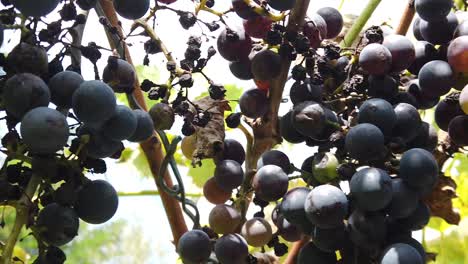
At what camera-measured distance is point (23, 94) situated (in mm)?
780

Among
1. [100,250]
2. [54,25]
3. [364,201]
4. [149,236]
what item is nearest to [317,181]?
[364,201]

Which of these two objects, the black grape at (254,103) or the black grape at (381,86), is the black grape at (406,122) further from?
the black grape at (254,103)

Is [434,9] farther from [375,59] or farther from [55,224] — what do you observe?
[55,224]

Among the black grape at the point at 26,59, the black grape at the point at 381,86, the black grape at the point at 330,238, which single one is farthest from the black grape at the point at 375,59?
the black grape at the point at 26,59

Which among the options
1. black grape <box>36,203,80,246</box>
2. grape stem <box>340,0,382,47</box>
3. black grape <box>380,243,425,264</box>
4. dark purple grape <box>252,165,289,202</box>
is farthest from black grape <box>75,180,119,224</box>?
grape stem <box>340,0,382,47</box>

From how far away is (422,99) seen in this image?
41.6 inches

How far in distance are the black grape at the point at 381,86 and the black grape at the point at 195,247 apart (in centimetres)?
31

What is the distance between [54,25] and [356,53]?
1.41ft

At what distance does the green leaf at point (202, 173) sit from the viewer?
1519 millimetres

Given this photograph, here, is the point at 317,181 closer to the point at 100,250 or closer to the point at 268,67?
the point at 268,67

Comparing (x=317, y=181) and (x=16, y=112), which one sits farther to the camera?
(x=317, y=181)

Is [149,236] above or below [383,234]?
below

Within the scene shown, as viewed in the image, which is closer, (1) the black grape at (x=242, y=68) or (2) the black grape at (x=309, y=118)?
(2) the black grape at (x=309, y=118)

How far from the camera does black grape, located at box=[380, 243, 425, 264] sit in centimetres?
87
